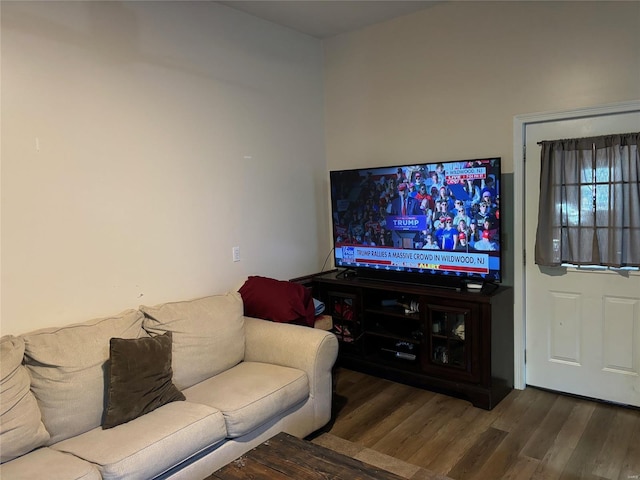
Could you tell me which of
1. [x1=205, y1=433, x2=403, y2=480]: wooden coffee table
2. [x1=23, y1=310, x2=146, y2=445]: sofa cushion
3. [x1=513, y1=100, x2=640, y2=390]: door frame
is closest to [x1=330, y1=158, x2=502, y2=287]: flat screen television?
[x1=513, y1=100, x2=640, y2=390]: door frame

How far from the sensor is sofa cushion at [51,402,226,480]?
6.53ft

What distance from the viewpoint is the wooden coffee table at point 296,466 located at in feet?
5.94

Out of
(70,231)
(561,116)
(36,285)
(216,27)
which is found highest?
(216,27)

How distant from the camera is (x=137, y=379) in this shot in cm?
240

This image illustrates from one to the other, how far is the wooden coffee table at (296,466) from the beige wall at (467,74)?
8.22 feet

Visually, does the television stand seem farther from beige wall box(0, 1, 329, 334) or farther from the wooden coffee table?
the wooden coffee table

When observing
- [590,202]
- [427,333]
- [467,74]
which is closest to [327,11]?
[467,74]

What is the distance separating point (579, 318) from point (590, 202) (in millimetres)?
825

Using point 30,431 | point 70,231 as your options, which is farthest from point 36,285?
point 30,431

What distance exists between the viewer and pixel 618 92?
10.0ft

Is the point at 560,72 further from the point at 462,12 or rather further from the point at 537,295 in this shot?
the point at 537,295

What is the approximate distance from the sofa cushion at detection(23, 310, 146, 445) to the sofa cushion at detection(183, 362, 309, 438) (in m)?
0.50

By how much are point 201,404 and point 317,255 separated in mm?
2209

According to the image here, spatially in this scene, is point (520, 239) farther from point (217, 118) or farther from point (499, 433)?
point (217, 118)
